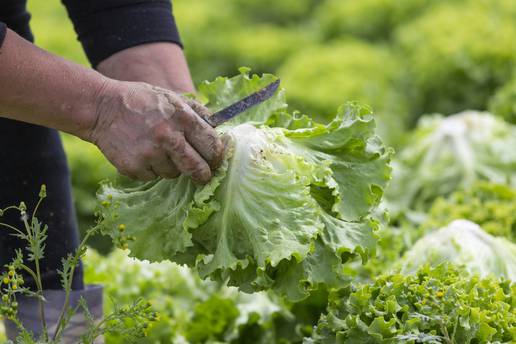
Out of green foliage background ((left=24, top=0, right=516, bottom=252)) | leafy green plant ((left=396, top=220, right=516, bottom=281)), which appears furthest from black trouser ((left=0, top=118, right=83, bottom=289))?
green foliage background ((left=24, top=0, right=516, bottom=252))

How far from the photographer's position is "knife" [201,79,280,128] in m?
2.29

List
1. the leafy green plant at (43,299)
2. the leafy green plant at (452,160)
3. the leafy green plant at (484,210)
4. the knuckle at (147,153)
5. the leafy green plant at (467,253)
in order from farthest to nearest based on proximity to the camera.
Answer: the leafy green plant at (452,160), the leafy green plant at (484,210), the leafy green plant at (467,253), the knuckle at (147,153), the leafy green plant at (43,299)

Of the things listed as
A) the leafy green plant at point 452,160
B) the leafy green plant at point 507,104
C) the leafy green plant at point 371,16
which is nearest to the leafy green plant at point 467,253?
the leafy green plant at point 452,160

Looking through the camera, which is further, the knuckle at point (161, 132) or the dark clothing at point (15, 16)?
the dark clothing at point (15, 16)

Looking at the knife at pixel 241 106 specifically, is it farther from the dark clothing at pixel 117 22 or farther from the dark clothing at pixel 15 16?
the dark clothing at pixel 15 16

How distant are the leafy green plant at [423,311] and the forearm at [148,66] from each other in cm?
91

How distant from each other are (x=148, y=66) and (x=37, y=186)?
569 mm

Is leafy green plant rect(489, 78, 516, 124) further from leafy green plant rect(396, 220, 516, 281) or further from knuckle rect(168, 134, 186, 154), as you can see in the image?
knuckle rect(168, 134, 186, 154)

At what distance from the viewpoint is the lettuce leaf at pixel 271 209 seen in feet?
7.35

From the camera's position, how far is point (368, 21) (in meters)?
7.91

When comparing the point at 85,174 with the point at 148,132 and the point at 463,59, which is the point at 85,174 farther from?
the point at 148,132

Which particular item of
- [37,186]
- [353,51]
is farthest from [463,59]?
[37,186]

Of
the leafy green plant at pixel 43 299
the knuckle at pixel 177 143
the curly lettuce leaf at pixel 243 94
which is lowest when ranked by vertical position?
the leafy green plant at pixel 43 299

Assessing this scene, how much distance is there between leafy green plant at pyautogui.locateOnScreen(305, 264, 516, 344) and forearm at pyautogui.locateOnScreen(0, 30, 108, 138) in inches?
39.0
